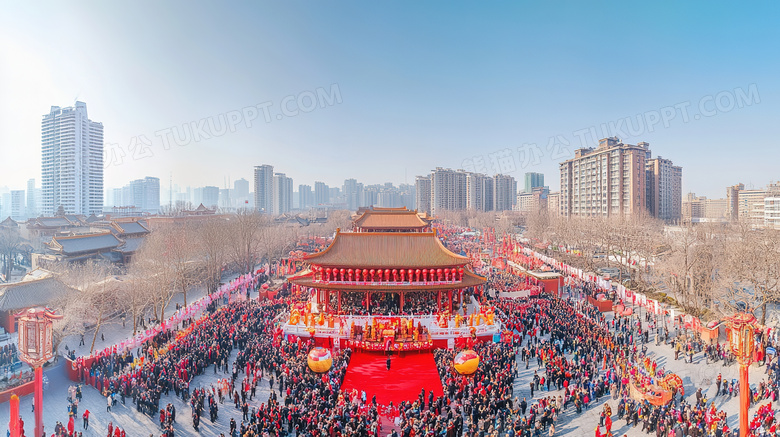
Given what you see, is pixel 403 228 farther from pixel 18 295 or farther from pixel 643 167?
pixel 643 167

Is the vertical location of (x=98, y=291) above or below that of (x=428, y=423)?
above

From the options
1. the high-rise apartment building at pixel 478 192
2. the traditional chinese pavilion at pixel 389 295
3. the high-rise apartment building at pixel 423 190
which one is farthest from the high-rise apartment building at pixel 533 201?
the traditional chinese pavilion at pixel 389 295

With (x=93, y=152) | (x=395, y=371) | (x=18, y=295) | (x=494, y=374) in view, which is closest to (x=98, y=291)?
(x=18, y=295)

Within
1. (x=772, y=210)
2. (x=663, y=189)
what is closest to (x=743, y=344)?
(x=772, y=210)

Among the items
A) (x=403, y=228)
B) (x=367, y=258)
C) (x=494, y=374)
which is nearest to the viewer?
(x=494, y=374)

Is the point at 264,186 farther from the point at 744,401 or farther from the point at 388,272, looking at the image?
the point at 744,401

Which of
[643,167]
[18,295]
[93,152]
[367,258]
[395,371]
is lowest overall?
[395,371]

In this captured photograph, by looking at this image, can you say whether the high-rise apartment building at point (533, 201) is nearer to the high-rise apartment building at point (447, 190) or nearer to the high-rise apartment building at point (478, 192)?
the high-rise apartment building at point (478, 192)
